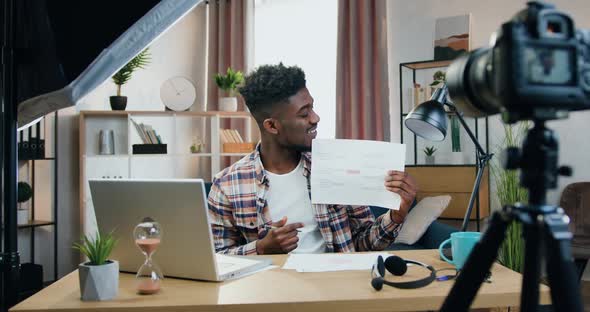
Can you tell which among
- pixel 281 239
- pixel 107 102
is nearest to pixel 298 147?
pixel 281 239

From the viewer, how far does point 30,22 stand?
1.17m

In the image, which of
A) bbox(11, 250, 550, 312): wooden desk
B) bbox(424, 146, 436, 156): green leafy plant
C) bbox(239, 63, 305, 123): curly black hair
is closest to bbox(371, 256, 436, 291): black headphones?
bbox(11, 250, 550, 312): wooden desk

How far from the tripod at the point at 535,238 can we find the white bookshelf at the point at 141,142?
365 cm

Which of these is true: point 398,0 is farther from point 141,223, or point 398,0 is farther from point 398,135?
point 141,223

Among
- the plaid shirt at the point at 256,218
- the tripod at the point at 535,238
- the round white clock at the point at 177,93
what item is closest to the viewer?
the tripod at the point at 535,238

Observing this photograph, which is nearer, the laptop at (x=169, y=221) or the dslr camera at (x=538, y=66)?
the dslr camera at (x=538, y=66)

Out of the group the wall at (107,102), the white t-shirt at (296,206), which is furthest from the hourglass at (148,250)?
the wall at (107,102)

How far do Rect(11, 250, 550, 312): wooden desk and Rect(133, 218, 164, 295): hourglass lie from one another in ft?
0.07

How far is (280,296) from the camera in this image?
1083mm

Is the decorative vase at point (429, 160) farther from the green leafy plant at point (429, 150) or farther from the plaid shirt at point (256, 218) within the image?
the plaid shirt at point (256, 218)

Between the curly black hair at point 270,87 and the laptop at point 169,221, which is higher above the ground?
the curly black hair at point 270,87

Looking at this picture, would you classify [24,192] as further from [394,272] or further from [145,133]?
[394,272]

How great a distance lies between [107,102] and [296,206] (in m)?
3.23

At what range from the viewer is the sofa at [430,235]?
9.19 feet
